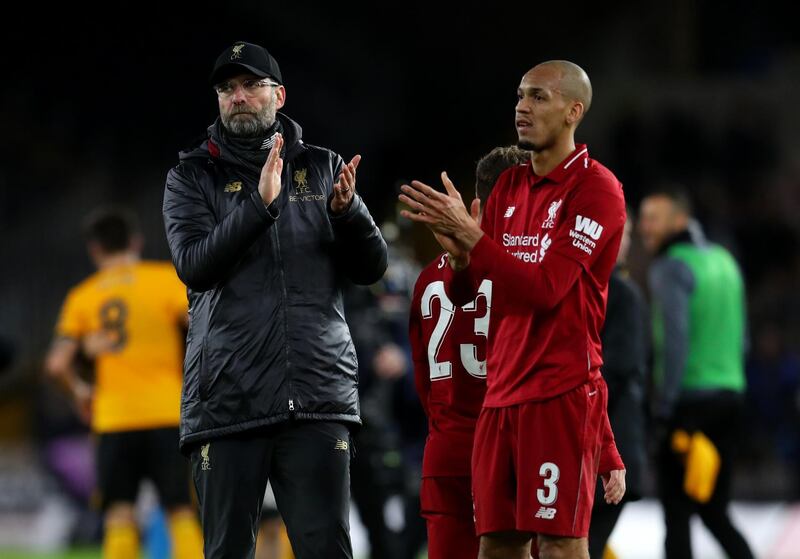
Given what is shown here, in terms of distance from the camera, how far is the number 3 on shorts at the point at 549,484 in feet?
13.3

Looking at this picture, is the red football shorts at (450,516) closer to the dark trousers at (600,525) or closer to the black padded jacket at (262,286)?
the black padded jacket at (262,286)

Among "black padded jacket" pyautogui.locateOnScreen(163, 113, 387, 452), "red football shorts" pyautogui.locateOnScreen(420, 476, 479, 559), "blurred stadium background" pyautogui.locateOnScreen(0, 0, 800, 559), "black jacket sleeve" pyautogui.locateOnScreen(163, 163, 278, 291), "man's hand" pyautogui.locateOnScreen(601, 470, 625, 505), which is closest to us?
"black jacket sleeve" pyautogui.locateOnScreen(163, 163, 278, 291)

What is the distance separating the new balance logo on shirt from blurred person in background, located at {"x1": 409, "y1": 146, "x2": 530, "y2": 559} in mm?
801

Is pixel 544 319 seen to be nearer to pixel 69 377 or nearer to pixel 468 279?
pixel 468 279

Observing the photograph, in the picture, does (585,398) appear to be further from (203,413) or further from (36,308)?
(36,308)

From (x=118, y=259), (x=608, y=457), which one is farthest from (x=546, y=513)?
(x=118, y=259)

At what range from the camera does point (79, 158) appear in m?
16.1

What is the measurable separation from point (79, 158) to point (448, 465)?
12.1m

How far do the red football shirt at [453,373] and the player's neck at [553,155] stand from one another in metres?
0.64

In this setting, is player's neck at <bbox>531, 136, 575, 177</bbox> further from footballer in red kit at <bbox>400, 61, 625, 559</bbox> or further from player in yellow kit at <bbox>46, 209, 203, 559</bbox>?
player in yellow kit at <bbox>46, 209, 203, 559</bbox>

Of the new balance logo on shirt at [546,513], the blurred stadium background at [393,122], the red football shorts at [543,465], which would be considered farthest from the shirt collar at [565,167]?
the blurred stadium background at [393,122]

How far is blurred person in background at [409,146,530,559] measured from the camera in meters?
4.82

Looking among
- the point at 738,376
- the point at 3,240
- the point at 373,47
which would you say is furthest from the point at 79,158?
the point at 738,376

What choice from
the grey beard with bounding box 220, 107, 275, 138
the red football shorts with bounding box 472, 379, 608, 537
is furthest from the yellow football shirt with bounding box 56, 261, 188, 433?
the red football shorts with bounding box 472, 379, 608, 537
